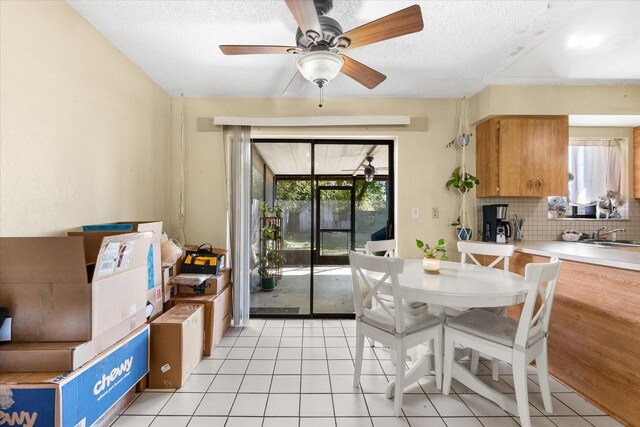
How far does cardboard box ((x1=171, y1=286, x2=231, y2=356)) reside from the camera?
2.44m

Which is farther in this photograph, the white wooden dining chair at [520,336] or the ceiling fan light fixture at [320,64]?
the ceiling fan light fixture at [320,64]

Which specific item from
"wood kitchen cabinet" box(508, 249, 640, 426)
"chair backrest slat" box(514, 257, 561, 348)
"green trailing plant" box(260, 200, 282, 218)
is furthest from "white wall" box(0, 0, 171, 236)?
"wood kitchen cabinet" box(508, 249, 640, 426)

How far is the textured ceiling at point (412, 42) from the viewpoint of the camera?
1.83 metres

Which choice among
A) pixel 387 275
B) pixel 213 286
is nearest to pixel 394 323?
pixel 387 275

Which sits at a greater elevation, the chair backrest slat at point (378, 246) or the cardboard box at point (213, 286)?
the chair backrest slat at point (378, 246)

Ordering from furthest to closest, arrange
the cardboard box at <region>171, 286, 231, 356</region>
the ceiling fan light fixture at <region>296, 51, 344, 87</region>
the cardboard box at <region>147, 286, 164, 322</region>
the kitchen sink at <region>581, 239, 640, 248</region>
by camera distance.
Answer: the kitchen sink at <region>581, 239, 640, 248</region> → the cardboard box at <region>171, 286, 231, 356</region> → the cardboard box at <region>147, 286, 164, 322</region> → the ceiling fan light fixture at <region>296, 51, 344, 87</region>

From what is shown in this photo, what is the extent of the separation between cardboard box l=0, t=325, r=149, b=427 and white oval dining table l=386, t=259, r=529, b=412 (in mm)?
1667

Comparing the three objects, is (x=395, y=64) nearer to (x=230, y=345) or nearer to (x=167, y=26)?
(x=167, y=26)

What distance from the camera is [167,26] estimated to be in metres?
2.01

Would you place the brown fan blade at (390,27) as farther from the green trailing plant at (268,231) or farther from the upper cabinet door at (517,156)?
the green trailing plant at (268,231)

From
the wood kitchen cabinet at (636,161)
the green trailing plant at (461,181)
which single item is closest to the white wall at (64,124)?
the green trailing plant at (461,181)

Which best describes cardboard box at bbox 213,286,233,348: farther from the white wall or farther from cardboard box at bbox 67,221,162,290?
the white wall

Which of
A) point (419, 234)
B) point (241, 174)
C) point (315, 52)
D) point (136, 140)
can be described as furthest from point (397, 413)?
point (136, 140)

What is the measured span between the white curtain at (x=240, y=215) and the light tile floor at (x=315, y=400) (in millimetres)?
630
